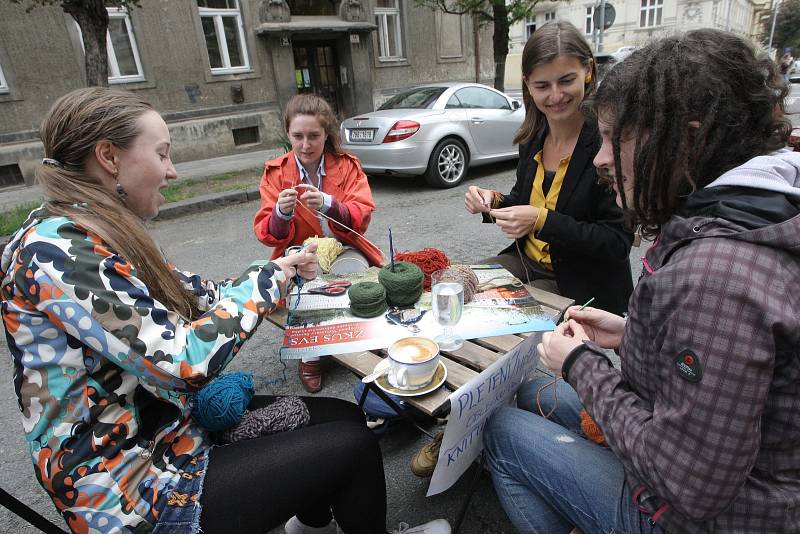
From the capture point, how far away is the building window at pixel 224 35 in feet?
32.4

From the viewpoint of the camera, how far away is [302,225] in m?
2.71

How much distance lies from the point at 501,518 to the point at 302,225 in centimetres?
183

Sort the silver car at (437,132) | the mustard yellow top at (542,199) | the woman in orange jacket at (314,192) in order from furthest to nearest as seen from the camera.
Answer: the silver car at (437,132) → the woman in orange jacket at (314,192) → the mustard yellow top at (542,199)

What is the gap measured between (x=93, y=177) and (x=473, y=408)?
1.25 metres

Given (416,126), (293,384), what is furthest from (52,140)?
(416,126)

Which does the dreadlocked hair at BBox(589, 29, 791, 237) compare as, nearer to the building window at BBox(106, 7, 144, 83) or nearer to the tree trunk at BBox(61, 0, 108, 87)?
the tree trunk at BBox(61, 0, 108, 87)

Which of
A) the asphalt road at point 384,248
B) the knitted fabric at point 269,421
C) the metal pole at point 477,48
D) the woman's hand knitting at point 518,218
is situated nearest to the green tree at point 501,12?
the asphalt road at point 384,248

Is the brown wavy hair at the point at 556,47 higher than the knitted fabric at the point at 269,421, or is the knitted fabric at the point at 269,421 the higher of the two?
the brown wavy hair at the point at 556,47

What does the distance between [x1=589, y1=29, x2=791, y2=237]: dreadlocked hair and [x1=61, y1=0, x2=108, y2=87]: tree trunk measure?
644 cm

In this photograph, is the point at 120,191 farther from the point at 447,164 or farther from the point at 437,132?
the point at 447,164

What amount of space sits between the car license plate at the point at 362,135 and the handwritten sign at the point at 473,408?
494 centimetres

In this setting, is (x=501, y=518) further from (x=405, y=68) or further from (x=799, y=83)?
(x=799, y=83)

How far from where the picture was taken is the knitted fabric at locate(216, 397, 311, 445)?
144 cm

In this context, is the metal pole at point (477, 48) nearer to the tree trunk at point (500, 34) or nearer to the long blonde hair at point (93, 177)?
the tree trunk at point (500, 34)
